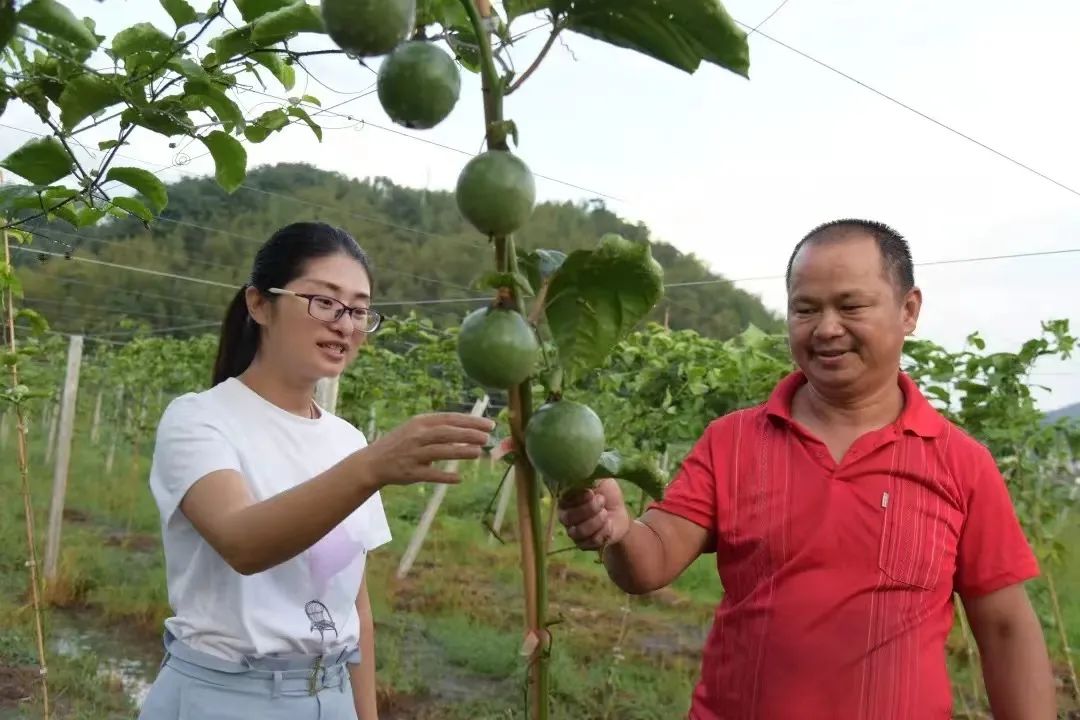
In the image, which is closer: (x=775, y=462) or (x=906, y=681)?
(x=906, y=681)

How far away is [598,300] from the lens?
82cm

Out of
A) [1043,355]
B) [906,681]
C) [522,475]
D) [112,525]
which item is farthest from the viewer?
[112,525]

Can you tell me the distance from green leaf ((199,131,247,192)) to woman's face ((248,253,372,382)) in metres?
0.18

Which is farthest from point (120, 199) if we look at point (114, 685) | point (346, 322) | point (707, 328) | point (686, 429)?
point (707, 328)

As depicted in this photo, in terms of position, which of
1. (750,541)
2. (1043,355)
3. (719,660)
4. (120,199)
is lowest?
(719,660)

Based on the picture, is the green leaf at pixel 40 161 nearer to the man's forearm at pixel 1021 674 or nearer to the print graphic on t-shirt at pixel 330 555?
the print graphic on t-shirt at pixel 330 555

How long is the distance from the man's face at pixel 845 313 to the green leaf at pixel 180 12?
100 cm

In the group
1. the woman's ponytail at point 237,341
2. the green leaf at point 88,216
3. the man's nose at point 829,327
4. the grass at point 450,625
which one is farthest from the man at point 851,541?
the grass at point 450,625

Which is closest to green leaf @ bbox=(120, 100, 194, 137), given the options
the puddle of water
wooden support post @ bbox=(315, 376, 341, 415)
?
wooden support post @ bbox=(315, 376, 341, 415)

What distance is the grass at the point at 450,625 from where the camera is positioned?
4410 millimetres

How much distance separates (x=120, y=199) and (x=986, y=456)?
4.95ft

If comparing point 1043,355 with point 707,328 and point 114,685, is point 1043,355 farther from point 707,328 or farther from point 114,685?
point 707,328

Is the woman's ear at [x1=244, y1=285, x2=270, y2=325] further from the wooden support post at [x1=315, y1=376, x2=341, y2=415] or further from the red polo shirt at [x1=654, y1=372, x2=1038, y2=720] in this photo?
the wooden support post at [x1=315, y1=376, x2=341, y2=415]

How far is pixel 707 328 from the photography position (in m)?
18.1
